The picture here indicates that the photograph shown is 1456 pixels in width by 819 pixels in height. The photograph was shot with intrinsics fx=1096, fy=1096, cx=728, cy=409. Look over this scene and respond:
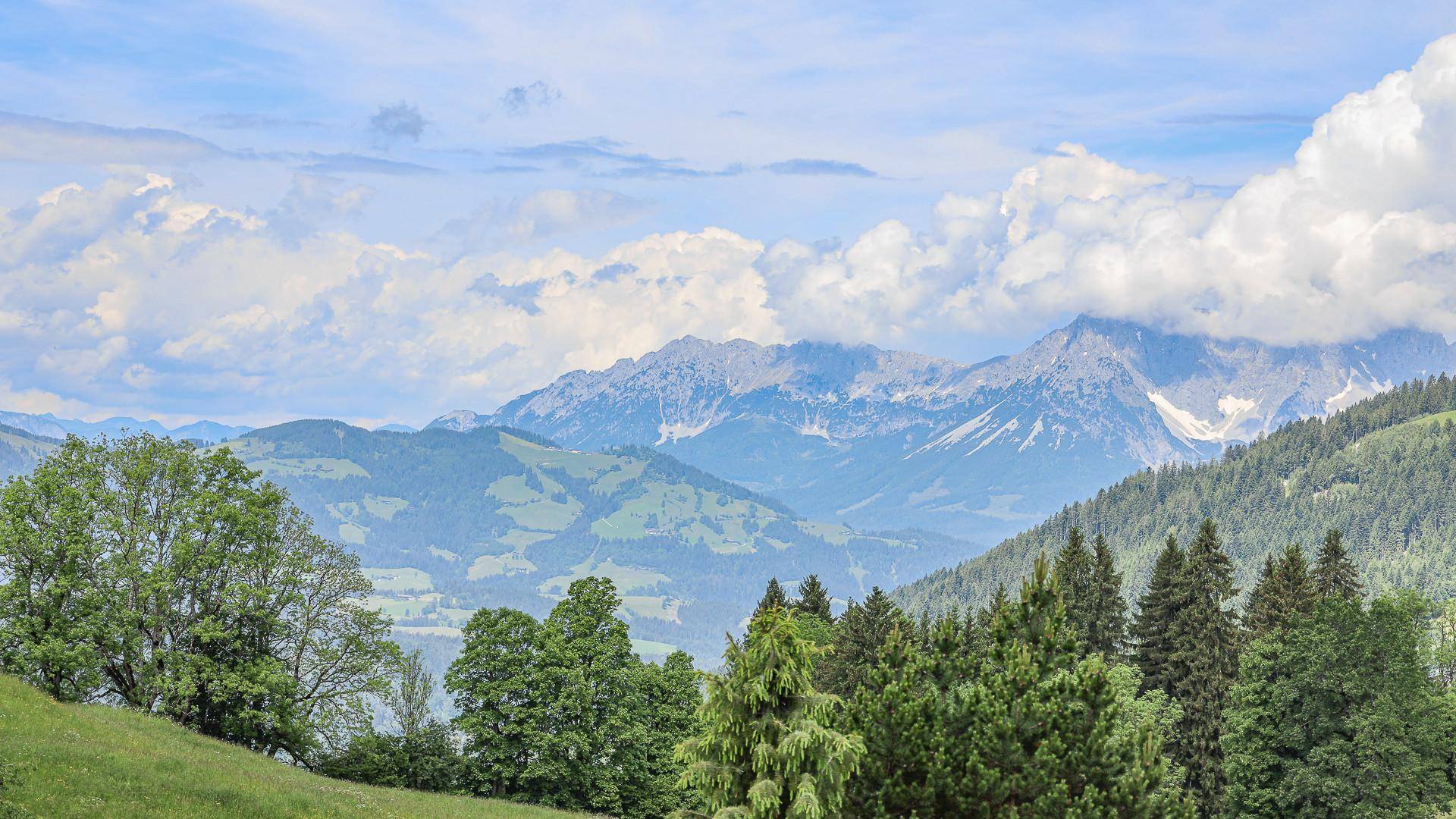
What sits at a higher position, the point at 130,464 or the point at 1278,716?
the point at 130,464

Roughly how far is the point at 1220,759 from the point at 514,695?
43221 millimetres

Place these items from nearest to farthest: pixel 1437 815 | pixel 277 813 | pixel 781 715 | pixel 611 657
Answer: pixel 781 715
pixel 277 813
pixel 1437 815
pixel 611 657

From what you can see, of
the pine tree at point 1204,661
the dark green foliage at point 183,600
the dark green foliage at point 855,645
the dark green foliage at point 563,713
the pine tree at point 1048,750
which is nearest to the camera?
the pine tree at point 1048,750

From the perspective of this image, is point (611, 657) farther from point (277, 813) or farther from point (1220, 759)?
point (1220, 759)

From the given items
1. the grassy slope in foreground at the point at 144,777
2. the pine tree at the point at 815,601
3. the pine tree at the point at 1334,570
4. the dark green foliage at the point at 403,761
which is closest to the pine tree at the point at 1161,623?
the pine tree at the point at 1334,570

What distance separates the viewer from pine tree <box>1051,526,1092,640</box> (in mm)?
72188

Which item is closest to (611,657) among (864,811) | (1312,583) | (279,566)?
(279,566)

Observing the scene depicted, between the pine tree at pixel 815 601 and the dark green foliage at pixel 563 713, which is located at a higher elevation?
the pine tree at pixel 815 601

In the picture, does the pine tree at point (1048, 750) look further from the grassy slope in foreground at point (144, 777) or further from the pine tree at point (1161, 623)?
the pine tree at point (1161, 623)

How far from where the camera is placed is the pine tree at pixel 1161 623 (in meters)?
70.6

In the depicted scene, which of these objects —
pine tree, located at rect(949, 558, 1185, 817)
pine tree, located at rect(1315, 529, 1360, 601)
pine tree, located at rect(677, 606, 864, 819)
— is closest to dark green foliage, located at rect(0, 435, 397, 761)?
pine tree, located at rect(677, 606, 864, 819)

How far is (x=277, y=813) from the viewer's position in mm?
37219

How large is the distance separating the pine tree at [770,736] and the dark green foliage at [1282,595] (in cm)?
4456

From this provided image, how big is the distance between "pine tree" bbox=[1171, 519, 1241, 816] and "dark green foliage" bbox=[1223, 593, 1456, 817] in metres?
5.25
